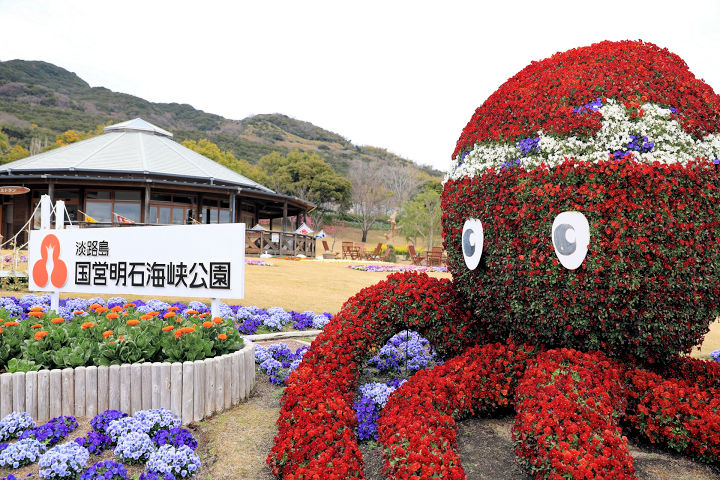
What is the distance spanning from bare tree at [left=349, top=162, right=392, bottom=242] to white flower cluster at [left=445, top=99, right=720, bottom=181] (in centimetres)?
4820

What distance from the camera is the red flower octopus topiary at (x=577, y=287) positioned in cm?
283

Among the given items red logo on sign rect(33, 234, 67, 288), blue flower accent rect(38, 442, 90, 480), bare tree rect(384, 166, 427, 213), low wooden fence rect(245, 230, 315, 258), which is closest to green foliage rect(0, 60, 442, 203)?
bare tree rect(384, 166, 427, 213)

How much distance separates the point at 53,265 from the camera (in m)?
6.33

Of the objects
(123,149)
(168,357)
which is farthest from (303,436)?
(123,149)

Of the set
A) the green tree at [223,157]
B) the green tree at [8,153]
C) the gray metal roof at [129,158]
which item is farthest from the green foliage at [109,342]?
the green tree at [8,153]

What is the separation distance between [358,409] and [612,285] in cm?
209

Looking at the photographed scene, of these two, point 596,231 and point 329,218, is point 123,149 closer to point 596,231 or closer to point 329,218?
point 596,231

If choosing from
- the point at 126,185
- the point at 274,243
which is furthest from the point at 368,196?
the point at 126,185

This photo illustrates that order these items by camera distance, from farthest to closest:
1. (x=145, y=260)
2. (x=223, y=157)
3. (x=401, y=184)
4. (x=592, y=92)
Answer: (x=401, y=184)
(x=223, y=157)
(x=145, y=260)
(x=592, y=92)

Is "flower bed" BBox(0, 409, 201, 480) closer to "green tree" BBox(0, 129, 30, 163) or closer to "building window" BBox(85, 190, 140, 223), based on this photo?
"building window" BBox(85, 190, 140, 223)

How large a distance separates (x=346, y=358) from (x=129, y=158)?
23.2 m

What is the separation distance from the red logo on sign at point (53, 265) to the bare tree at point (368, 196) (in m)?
45.3

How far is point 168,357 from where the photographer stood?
4016 millimetres

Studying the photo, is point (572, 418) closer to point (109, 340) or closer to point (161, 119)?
point (109, 340)
